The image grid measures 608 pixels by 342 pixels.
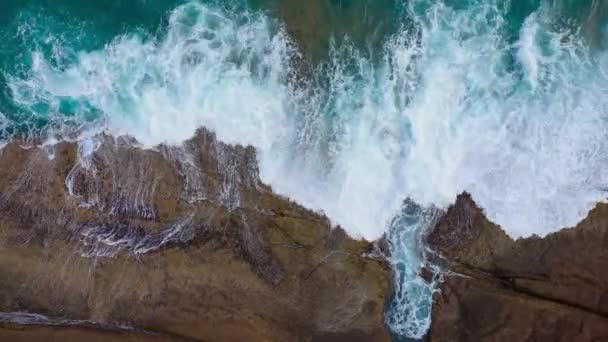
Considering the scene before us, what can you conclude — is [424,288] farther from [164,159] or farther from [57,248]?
[57,248]

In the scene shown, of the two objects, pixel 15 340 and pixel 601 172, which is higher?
pixel 601 172

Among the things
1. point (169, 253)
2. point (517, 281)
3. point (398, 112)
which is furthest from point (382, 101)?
point (169, 253)

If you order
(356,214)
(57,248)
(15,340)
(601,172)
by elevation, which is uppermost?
(601,172)

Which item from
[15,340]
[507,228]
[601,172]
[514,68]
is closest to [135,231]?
[15,340]

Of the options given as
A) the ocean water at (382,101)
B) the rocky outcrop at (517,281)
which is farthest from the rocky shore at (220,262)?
the ocean water at (382,101)

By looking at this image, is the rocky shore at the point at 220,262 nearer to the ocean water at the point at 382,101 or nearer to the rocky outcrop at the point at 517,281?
the rocky outcrop at the point at 517,281

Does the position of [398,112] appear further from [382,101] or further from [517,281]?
[517,281]
